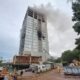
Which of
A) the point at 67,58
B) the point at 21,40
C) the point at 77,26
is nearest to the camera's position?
the point at 77,26

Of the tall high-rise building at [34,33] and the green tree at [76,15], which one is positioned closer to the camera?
the green tree at [76,15]

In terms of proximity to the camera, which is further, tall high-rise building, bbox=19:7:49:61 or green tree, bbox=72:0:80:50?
tall high-rise building, bbox=19:7:49:61

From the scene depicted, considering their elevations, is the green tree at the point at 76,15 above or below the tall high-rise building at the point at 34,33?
below

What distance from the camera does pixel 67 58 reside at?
195ft

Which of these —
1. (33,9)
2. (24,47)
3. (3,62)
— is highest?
(33,9)

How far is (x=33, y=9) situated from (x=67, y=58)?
3928 inches

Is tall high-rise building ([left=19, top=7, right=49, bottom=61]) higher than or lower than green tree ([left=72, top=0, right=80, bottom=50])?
higher

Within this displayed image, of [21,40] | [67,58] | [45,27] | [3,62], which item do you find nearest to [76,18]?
[67,58]

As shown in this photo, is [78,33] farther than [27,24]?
No

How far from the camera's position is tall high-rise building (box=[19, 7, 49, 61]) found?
130600mm

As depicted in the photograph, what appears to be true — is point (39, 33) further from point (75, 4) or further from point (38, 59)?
point (75, 4)

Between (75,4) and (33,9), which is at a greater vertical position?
(33,9)

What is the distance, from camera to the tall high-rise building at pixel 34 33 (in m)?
131

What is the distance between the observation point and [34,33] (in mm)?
138000
